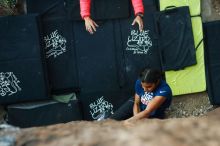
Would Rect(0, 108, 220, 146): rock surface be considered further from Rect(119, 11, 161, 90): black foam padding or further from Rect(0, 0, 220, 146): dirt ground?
Rect(119, 11, 161, 90): black foam padding

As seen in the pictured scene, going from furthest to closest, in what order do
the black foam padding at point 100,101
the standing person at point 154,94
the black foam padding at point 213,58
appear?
the black foam padding at point 100,101 → the black foam padding at point 213,58 → the standing person at point 154,94

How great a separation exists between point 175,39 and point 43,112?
195 centimetres

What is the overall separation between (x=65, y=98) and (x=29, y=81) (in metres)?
0.51

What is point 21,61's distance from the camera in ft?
19.4

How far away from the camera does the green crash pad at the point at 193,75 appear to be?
6.04m

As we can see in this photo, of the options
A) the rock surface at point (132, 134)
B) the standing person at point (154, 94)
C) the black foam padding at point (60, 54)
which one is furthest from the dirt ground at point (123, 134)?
the black foam padding at point (60, 54)

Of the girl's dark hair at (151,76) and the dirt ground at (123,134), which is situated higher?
the dirt ground at (123,134)

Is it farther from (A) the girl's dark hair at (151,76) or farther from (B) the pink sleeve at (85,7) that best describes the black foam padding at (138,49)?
(A) the girl's dark hair at (151,76)

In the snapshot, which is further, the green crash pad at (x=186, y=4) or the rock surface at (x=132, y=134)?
the green crash pad at (x=186, y=4)

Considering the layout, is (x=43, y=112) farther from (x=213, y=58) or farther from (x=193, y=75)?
(x=213, y=58)

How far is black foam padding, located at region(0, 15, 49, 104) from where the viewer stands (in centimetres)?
586

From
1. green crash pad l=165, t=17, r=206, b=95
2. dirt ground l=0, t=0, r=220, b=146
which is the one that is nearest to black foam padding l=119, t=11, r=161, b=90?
green crash pad l=165, t=17, r=206, b=95

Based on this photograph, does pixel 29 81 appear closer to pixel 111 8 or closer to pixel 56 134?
pixel 111 8

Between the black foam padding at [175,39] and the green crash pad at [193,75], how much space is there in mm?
85
